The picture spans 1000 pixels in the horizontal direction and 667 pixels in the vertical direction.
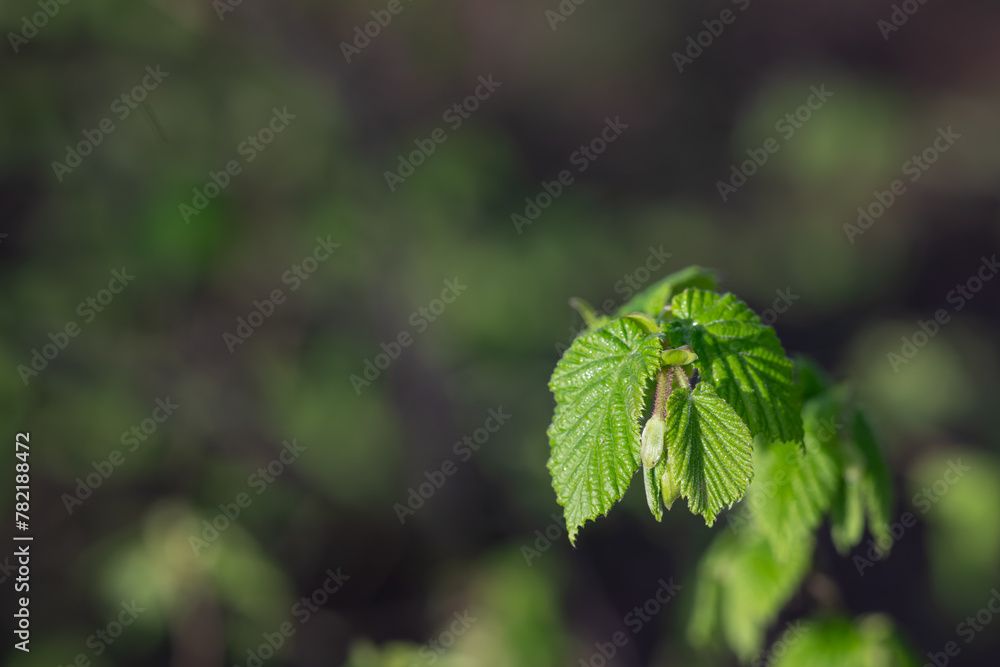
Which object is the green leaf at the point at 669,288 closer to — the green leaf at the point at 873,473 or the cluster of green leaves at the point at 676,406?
the cluster of green leaves at the point at 676,406

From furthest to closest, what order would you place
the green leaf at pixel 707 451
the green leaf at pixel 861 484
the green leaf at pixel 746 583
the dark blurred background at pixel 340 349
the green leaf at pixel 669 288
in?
the dark blurred background at pixel 340 349
the green leaf at pixel 746 583
the green leaf at pixel 861 484
the green leaf at pixel 669 288
the green leaf at pixel 707 451

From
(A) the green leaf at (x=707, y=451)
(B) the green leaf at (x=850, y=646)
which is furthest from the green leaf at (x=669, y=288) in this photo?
(B) the green leaf at (x=850, y=646)

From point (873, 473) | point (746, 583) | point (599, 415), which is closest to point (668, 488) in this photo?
point (599, 415)

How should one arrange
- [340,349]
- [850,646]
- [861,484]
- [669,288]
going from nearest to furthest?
[669,288] < [861,484] < [850,646] < [340,349]

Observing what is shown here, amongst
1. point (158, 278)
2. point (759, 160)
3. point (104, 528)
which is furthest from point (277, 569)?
point (759, 160)

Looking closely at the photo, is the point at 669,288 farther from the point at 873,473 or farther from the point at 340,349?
the point at 340,349

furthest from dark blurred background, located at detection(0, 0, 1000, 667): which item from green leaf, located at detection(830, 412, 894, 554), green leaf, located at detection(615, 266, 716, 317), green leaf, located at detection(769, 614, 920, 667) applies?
green leaf, located at detection(615, 266, 716, 317)
